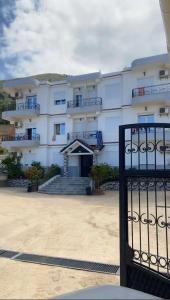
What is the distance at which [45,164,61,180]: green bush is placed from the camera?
25700 mm

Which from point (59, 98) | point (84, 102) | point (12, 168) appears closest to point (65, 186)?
point (12, 168)

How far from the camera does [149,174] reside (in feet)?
13.7

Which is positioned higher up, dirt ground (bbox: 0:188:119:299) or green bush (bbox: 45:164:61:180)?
green bush (bbox: 45:164:61:180)

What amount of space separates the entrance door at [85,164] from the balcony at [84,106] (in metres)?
4.34

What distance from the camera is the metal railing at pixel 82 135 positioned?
27430mm

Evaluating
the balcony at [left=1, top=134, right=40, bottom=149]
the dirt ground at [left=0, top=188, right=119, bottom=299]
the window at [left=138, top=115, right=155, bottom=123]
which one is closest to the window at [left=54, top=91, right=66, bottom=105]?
the balcony at [left=1, top=134, right=40, bottom=149]

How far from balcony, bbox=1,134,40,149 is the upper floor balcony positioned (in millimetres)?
3398

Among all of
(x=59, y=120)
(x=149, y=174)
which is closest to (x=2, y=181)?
(x=59, y=120)

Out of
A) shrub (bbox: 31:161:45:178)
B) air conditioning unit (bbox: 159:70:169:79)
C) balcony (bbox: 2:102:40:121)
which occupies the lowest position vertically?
shrub (bbox: 31:161:45:178)

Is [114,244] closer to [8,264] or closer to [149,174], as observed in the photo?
[8,264]

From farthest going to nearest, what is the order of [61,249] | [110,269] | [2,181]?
1. [2,181]
2. [61,249]
3. [110,269]

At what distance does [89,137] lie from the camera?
27.5m

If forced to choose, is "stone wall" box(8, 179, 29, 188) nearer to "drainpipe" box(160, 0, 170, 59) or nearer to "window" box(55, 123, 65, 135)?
"window" box(55, 123, 65, 135)

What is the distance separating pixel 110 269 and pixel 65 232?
3.59 meters
